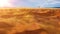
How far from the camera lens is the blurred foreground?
77 centimetres

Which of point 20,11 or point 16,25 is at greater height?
point 20,11

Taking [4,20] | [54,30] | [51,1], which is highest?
[51,1]

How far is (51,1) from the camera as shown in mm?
1222

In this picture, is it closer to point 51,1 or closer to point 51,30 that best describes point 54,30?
point 51,30

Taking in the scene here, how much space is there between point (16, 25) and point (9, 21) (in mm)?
82

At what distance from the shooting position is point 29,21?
0.88m

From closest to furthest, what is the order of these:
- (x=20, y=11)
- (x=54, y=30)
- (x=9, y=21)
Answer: (x=54, y=30)
(x=9, y=21)
(x=20, y=11)

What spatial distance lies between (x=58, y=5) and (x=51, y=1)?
0.28 feet

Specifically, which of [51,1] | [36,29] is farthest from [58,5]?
[36,29]

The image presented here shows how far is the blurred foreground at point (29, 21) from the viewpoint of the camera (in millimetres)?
775

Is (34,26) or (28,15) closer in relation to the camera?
(34,26)

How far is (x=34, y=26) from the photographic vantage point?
0.82 meters

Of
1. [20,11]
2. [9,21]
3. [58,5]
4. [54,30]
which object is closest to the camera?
[54,30]

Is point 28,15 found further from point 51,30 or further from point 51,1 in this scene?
point 51,1
